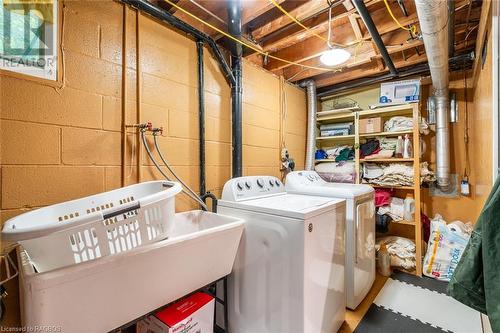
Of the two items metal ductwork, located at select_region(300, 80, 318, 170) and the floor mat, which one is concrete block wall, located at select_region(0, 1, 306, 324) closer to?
metal ductwork, located at select_region(300, 80, 318, 170)

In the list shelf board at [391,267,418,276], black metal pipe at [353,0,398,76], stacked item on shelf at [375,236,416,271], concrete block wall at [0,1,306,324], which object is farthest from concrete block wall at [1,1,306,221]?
shelf board at [391,267,418,276]

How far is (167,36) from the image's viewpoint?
1.64m

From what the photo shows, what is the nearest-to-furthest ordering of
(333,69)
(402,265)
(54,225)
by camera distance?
(54,225), (402,265), (333,69)

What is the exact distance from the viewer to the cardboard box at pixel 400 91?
253 cm

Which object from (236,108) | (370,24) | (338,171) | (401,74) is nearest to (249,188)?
(236,108)

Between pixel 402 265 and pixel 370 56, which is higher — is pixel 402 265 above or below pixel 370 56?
below

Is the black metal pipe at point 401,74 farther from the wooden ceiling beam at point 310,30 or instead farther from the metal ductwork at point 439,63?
the wooden ceiling beam at point 310,30

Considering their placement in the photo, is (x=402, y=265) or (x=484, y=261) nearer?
(x=484, y=261)

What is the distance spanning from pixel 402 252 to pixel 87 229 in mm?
2896

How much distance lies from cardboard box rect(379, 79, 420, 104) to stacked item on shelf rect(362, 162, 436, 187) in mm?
759

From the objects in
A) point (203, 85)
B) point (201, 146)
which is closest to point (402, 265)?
point (201, 146)

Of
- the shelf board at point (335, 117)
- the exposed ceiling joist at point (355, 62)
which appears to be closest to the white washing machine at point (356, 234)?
the shelf board at point (335, 117)

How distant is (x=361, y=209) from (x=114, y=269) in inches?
69.8

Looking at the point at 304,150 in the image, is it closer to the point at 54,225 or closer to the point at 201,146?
the point at 201,146
